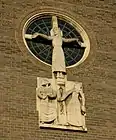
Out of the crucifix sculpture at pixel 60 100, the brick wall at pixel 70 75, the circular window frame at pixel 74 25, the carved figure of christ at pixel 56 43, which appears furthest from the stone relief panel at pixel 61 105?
the circular window frame at pixel 74 25

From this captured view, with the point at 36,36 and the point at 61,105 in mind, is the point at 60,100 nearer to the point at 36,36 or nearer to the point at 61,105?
the point at 61,105

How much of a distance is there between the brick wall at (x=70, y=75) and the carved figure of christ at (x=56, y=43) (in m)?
0.30

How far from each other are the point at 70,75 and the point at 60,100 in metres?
0.98

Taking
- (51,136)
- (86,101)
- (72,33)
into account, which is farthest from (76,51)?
(51,136)

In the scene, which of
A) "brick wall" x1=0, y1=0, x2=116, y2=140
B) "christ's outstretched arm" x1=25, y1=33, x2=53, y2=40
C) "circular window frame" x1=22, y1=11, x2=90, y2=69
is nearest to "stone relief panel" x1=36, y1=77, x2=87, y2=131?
"brick wall" x1=0, y1=0, x2=116, y2=140

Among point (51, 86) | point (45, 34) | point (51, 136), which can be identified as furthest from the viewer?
point (45, 34)

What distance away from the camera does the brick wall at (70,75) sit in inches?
622

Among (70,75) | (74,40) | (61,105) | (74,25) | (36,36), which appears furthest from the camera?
(74,25)

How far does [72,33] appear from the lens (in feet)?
59.9

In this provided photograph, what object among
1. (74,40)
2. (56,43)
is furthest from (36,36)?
(74,40)

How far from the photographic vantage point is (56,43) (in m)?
17.5

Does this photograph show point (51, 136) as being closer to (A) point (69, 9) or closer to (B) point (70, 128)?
(B) point (70, 128)

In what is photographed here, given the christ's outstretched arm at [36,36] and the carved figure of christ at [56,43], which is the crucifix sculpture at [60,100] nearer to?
the carved figure of christ at [56,43]

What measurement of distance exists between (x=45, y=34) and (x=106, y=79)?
223 cm
